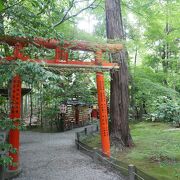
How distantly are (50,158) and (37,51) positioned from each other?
5401 millimetres

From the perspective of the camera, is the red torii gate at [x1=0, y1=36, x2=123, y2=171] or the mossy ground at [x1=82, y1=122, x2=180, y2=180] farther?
the red torii gate at [x1=0, y1=36, x2=123, y2=171]

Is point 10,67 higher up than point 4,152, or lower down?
higher up

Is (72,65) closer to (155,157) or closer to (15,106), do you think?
(15,106)

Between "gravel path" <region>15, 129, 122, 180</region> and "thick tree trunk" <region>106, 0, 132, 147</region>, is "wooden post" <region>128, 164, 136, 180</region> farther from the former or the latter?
"thick tree trunk" <region>106, 0, 132, 147</region>

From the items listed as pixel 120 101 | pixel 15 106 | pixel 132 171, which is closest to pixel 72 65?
pixel 15 106

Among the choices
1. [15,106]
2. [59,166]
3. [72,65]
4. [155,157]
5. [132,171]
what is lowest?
[59,166]

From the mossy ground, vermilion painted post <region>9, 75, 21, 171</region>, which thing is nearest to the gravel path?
vermilion painted post <region>9, 75, 21, 171</region>

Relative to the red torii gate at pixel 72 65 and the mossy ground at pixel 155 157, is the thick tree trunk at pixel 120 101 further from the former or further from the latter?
the red torii gate at pixel 72 65

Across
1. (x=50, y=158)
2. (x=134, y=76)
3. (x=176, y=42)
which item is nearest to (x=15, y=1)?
(x=50, y=158)

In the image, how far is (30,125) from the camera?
2133 centimetres

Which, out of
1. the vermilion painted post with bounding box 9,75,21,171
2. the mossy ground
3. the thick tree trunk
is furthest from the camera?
the thick tree trunk

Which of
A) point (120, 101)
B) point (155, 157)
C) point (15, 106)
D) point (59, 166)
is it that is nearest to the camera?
point (15, 106)

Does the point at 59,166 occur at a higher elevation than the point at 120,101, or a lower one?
lower

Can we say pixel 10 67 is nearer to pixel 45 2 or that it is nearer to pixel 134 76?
pixel 45 2
